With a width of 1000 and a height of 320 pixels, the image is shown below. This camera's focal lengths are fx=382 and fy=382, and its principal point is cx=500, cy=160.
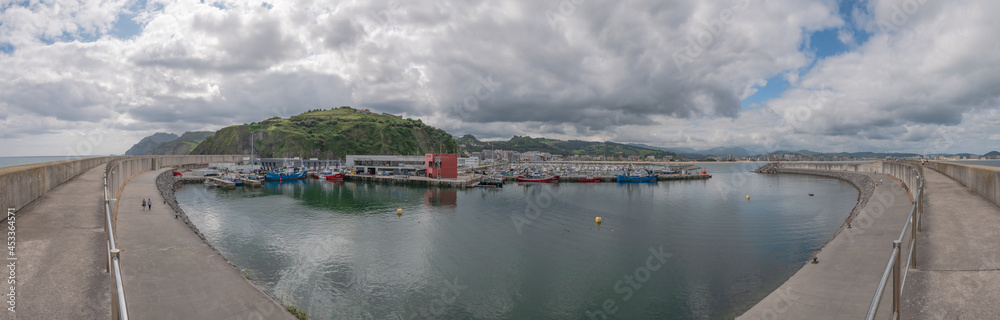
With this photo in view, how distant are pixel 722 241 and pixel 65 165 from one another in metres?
36.2

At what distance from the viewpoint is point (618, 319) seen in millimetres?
12133

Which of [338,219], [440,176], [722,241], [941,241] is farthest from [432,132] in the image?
[941,241]

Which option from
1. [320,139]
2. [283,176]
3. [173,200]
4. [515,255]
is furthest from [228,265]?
[320,139]

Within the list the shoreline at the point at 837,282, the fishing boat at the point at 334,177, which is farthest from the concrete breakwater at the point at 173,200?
the shoreline at the point at 837,282

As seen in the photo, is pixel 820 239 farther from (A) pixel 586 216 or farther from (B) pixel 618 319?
(B) pixel 618 319

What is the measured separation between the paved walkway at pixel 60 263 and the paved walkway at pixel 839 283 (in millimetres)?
14389

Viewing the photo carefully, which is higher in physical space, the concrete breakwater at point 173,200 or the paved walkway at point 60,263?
the paved walkway at point 60,263

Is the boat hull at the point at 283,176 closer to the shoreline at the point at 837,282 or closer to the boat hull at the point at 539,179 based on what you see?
the boat hull at the point at 539,179

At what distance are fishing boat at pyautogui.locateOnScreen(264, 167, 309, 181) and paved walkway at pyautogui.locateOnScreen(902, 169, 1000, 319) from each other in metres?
69.4

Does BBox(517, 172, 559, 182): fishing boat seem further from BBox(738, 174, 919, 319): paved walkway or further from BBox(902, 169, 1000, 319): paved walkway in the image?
BBox(902, 169, 1000, 319): paved walkway

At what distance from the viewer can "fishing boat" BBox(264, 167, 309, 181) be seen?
61.4 meters

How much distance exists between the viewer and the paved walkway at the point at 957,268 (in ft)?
19.2

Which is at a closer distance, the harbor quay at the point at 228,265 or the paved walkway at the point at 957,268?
the paved walkway at the point at 957,268

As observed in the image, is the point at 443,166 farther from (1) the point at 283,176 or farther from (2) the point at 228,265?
(2) the point at 228,265
